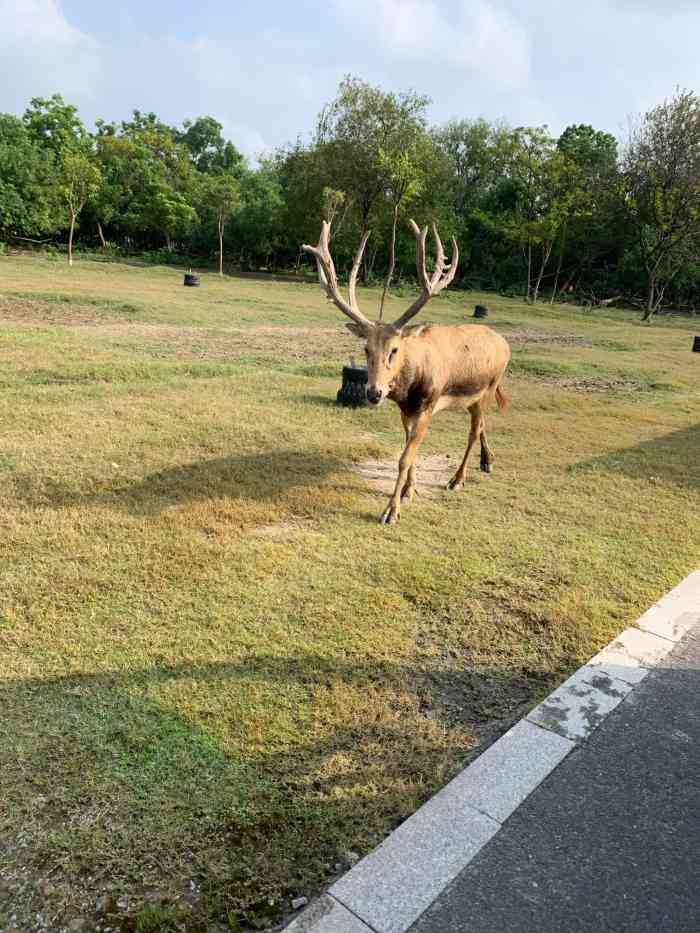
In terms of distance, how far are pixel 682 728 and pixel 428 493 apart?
3663mm

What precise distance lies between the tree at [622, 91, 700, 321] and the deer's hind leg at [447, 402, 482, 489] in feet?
97.6

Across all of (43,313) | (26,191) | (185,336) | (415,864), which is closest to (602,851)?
(415,864)

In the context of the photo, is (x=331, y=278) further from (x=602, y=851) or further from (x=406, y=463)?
(x=602, y=851)

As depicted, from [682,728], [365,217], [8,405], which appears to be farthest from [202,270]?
[682,728]

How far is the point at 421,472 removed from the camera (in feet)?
24.6

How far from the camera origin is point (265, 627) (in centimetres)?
407

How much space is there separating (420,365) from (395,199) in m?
29.5

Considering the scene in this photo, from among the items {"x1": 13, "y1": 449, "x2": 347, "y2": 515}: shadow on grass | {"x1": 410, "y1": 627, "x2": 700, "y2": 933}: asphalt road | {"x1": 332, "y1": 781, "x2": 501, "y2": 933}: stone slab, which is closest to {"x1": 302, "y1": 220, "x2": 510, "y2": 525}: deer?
{"x1": 13, "y1": 449, "x2": 347, "y2": 515}: shadow on grass

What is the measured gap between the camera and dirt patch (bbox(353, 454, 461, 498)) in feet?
22.6

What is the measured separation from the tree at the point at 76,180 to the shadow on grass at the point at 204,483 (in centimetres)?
3088

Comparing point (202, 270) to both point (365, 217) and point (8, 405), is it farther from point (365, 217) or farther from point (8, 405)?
point (8, 405)

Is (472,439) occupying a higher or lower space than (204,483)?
higher

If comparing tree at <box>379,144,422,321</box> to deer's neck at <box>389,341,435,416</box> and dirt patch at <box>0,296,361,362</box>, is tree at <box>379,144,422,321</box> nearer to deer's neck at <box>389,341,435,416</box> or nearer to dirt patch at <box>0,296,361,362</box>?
dirt patch at <box>0,296,361,362</box>

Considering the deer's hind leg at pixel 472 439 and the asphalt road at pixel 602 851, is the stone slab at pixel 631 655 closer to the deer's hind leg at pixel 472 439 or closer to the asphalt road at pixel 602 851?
the asphalt road at pixel 602 851
